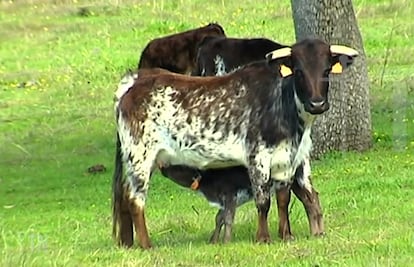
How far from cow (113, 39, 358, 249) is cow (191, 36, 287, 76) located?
18.3 feet

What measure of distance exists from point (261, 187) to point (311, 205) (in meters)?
0.62

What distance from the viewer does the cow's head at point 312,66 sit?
33.4 feet

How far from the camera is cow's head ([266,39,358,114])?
1018cm

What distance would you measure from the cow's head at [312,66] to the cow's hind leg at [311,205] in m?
1.04

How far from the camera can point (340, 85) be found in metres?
15.7

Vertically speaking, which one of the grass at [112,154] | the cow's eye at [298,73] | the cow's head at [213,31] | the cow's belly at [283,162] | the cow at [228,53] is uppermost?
the cow's eye at [298,73]

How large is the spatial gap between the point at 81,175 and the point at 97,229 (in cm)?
429

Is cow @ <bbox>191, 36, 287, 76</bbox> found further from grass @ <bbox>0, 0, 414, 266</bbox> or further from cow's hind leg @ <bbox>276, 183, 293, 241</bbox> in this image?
cow's hind leg @ <bbox>276, 183, 293, 241</bbox>

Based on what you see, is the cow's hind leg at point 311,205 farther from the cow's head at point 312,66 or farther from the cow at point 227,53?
the cow at point 227,53

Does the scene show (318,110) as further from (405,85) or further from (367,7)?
(367,7)

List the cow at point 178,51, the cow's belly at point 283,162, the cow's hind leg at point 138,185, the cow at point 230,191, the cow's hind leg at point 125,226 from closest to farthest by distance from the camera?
the cow's belly at point 283,162 < the cow at point 230,191 < the cow's hind leg at point 138,185 < the cow's hind leg at point 125,226 < the cow at point 178,51

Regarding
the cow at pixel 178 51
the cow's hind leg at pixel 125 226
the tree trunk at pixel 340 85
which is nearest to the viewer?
the cow's hind leg at pixel 125 226

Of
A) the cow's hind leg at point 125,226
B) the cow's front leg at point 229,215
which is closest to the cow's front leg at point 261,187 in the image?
the cow's front leg at point 229,215

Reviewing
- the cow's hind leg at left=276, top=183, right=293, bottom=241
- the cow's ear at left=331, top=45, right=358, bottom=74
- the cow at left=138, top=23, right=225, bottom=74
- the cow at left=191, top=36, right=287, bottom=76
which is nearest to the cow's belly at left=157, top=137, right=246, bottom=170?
the cow's hind leg at left=276, top=183, right=293, bottom=241
